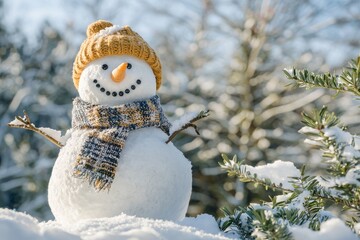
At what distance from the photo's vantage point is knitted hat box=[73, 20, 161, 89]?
1.29 m

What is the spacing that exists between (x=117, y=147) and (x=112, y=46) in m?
0.29

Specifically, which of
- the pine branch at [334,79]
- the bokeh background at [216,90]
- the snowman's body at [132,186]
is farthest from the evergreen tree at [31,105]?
the pine branch at [334,79]

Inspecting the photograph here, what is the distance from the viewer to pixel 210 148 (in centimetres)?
557

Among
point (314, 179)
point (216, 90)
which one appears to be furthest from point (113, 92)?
point (216, 90)

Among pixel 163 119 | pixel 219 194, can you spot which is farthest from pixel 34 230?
pixel 219 194

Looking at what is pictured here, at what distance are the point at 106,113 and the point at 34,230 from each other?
0.54 meters

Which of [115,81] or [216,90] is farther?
[216,90]

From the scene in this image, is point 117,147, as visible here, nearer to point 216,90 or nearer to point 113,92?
point 113,92

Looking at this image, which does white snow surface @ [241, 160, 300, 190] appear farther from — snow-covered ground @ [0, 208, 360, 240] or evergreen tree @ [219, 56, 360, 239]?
snow-covered ground @ [0, 208, 360, 240]

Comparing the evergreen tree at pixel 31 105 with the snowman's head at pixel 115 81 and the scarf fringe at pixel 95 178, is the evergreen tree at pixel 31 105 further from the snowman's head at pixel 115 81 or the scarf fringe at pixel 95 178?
the scarf fringe at pixel 95 178

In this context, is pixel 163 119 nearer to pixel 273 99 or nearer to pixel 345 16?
pixel 273 99

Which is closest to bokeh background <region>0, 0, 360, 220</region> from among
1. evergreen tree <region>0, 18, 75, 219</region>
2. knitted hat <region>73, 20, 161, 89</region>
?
evergreen tree <region>0, 18, 75, 219</region>

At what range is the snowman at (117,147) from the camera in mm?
1145

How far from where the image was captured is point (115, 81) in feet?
4.13
